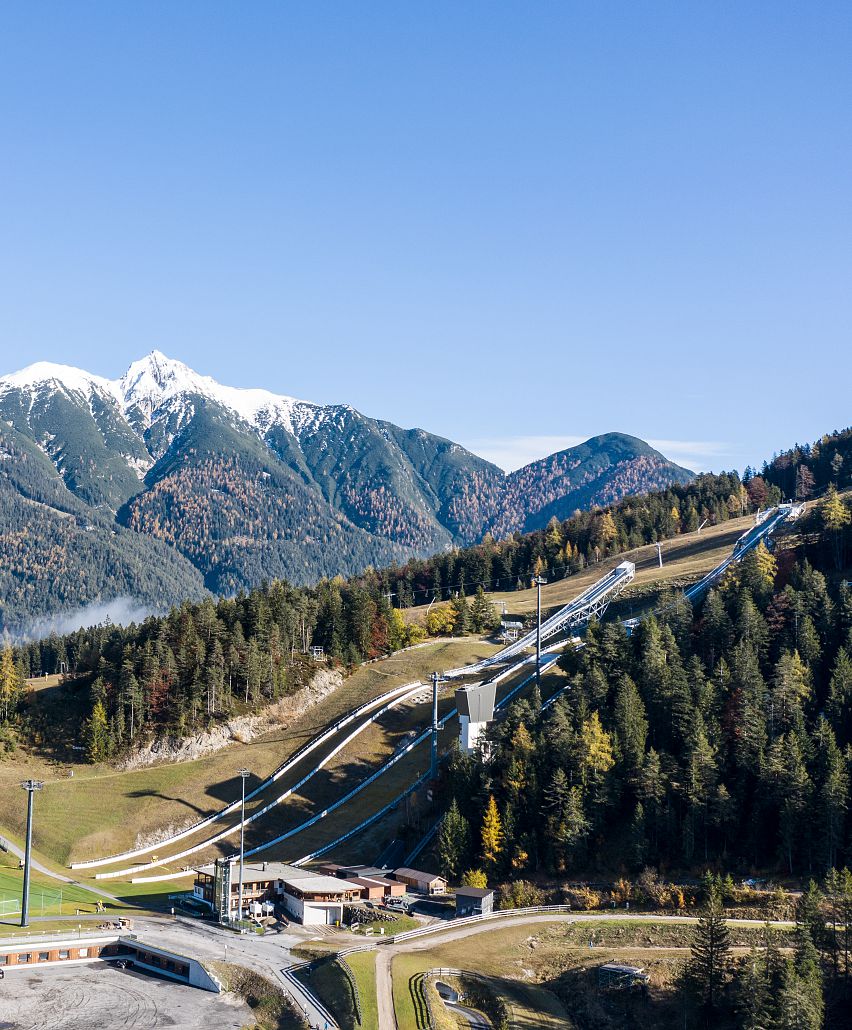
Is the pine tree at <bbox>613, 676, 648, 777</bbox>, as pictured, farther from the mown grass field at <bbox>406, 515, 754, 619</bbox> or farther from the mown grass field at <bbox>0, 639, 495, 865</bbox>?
the mown grass field at <bbox>406, 515, 754, 619</bbox>

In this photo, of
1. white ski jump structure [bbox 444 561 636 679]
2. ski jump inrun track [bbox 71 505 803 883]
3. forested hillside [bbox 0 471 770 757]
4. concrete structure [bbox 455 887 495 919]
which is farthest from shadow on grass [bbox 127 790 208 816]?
concrete structure [bbox 455 887 495 919]

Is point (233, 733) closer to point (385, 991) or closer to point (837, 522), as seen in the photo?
point (385, 991)

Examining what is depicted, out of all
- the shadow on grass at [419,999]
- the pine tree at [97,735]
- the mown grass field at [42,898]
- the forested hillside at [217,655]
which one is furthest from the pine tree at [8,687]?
the shadow on grass at [419,999]

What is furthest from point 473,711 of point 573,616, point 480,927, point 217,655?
point 573,616

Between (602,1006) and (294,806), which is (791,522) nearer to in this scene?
(294,806)

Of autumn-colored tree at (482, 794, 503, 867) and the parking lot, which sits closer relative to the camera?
the parking lot

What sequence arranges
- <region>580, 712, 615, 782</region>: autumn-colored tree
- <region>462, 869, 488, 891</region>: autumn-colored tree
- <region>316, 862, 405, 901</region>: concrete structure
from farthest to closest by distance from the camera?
<region>580, 712, 615, 782</region>: autumn-colored tree → <region>462, 869, 488, 891</region>: autumn-colored tree → <region>316, 862, 405, 901</region>: concrete structure

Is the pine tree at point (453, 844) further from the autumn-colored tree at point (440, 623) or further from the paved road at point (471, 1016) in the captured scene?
the autumn-colored tree at point (440, 623)
